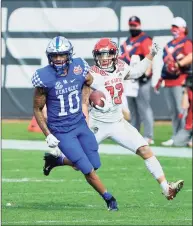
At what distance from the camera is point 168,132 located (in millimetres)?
16312

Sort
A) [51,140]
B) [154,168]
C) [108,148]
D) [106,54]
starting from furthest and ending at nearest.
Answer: [108,148] < [106,54] < [154,168] < [51,140]

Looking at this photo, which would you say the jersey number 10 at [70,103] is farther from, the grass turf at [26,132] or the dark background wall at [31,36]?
the dark background wall at [31,36]

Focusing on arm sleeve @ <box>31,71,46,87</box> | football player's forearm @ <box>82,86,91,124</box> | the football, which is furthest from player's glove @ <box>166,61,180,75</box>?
arm sleeve @ <box>31,71,46,87</box>

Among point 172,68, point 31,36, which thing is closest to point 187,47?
point 172,68

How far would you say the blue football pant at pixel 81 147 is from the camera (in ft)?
28.6

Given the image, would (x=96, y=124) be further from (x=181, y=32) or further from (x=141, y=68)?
(x=181, y=32)

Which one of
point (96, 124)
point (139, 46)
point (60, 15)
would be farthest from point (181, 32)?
point (96, 124)

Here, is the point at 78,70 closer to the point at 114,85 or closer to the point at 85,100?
the point at 85,100

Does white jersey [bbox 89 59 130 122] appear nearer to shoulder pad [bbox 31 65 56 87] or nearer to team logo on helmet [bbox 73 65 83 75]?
team logo on helmet [bbox 73 65 83 75]

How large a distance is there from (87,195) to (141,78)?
4.82m

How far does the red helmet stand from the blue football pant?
0.80m

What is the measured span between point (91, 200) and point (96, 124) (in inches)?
27.9

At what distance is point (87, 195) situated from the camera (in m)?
9.96

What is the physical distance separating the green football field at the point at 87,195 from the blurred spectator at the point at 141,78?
140cm
